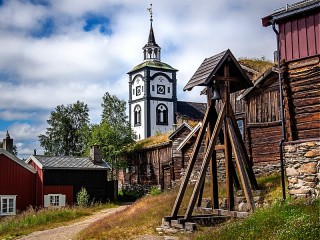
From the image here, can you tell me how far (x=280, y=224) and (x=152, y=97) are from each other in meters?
62.7

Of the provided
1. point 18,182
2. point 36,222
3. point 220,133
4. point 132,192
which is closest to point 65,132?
point 132,192

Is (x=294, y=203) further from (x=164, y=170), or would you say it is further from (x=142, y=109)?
A: (x=142, y=109)

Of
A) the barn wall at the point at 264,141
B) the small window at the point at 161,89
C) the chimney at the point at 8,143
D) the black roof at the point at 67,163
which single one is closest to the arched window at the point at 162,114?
the small window at the point at 161,89

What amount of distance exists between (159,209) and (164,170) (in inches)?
876

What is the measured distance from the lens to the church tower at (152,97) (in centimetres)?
7225

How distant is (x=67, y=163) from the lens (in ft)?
112

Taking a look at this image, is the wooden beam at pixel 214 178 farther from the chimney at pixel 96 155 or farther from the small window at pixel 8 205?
the chimney at pixel 96 155

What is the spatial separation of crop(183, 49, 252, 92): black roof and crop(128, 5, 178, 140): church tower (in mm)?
54331

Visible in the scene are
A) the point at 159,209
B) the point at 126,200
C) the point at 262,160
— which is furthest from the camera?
the point at 126,200

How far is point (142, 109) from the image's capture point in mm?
72938

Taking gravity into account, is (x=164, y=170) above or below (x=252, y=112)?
below

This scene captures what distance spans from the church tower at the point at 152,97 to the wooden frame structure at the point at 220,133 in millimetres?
54574

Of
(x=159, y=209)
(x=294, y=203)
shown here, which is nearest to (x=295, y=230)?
(x=294, y=203)

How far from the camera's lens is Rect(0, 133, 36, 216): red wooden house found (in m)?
30.7
